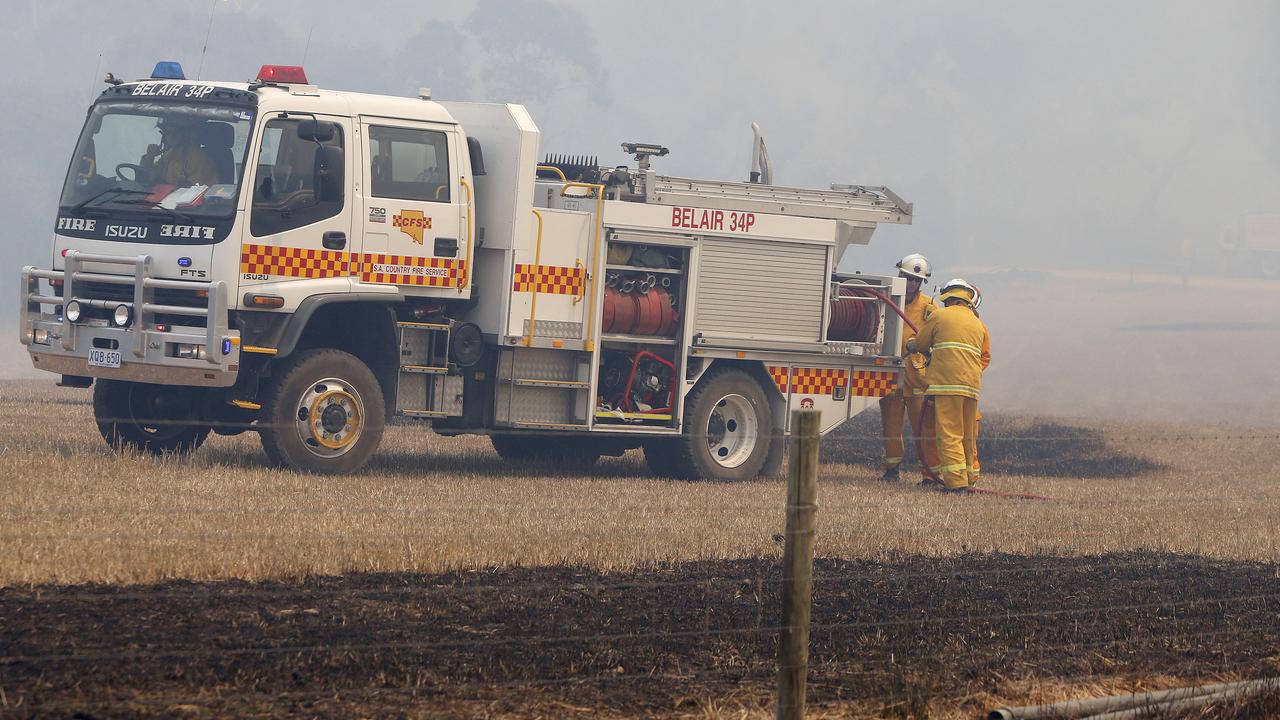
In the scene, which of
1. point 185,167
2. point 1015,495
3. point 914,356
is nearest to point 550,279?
point 185,167

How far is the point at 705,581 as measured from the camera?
30.4 ft

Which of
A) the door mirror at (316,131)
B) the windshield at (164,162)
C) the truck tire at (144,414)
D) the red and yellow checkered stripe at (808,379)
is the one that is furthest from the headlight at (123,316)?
the red and yellow checkered stripe at (808,379)

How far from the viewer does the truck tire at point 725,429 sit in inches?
601

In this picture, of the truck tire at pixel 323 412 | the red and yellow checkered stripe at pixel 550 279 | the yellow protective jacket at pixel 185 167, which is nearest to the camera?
the yellow protective jacket at pixel 185 167

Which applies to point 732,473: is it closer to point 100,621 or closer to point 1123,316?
point 100,621

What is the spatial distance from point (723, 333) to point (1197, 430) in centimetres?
1124

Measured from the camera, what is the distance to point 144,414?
45.2ft

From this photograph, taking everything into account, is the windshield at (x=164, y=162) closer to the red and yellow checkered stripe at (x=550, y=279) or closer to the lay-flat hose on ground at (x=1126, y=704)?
the red and yellow checkered stripe at (x=550, y=279)

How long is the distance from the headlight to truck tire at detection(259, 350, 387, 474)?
3.75 feet

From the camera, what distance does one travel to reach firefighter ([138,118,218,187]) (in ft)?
42.5

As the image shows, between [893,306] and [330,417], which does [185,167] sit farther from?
[893,306]

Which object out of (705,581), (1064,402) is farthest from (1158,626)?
(1064,402)

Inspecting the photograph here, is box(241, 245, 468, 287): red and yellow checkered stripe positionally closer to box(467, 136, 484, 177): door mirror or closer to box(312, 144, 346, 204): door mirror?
box(312, 144, 346, 204): door mirror

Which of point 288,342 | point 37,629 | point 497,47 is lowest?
point 37,629
